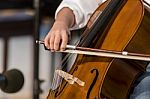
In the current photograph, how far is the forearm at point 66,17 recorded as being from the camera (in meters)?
1.11

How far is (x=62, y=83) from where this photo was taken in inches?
42.1

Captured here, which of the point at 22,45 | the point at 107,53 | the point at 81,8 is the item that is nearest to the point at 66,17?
the point at 81,8

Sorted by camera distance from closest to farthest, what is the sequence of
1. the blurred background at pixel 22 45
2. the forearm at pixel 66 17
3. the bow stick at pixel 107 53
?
1. the bow stick at pixel 107 53
2. the forearm at pixel 66 17
3. the blurred background at pixel 22 45

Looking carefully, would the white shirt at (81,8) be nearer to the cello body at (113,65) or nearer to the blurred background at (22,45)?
the cello body at (113,65)

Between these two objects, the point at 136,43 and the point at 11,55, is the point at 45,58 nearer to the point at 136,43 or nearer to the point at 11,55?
the point at 11,55

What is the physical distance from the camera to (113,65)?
994mm

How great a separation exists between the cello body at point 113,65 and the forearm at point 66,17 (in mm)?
82

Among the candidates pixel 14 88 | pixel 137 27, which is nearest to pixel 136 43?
pixel 137 27

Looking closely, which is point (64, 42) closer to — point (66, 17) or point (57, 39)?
point (57, 39)

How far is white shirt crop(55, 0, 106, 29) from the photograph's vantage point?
1184 millimetres

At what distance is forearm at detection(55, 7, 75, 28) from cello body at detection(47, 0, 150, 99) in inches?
→ 3.2

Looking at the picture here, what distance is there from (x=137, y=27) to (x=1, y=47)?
2.00 meters

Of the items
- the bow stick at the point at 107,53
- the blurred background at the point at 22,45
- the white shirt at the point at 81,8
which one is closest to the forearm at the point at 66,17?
the white shirt at the point at 81,8

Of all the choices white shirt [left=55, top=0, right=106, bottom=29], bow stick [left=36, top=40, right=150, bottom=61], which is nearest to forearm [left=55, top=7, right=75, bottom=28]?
white shirt [left=55, top=0, right=106, bottom=29]
